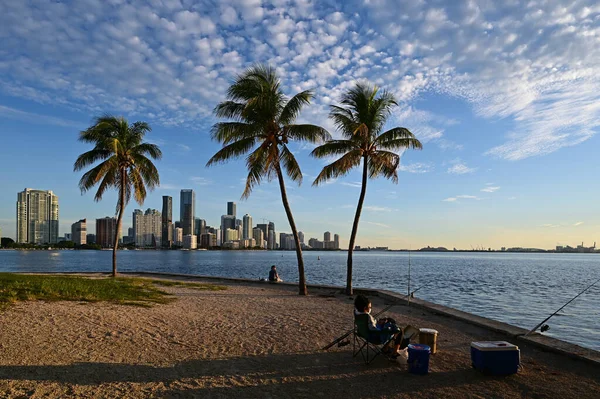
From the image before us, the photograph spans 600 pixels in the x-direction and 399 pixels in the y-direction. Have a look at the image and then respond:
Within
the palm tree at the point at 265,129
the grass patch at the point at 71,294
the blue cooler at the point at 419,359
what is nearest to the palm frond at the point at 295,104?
the palm tree at the point at 265,129

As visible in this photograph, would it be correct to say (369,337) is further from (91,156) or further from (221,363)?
(91,156)

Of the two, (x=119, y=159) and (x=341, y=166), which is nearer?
(x=341, y=166)

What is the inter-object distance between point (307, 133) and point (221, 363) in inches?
481

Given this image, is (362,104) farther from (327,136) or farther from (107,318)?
(107,318)

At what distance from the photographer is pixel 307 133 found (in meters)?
17.8

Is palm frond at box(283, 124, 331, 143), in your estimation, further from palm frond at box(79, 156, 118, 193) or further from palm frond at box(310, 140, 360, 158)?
palm frond at box(79, 156, 118, 193)

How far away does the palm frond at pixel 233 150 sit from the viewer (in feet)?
59.5

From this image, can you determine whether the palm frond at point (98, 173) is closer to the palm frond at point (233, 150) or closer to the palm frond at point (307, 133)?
the palm frond at point (233, 150)

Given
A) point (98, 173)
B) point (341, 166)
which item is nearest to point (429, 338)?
point (341, 166)

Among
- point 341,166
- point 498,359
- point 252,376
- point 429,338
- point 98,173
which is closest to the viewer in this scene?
point 252,376

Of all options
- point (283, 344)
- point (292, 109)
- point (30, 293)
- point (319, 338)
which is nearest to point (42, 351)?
point (283, 344)

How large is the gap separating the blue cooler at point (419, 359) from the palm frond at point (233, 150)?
13052mm

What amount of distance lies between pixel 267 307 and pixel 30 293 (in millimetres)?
6990

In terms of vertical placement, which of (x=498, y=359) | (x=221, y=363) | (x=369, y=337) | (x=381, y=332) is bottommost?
(x=221, y=363)
